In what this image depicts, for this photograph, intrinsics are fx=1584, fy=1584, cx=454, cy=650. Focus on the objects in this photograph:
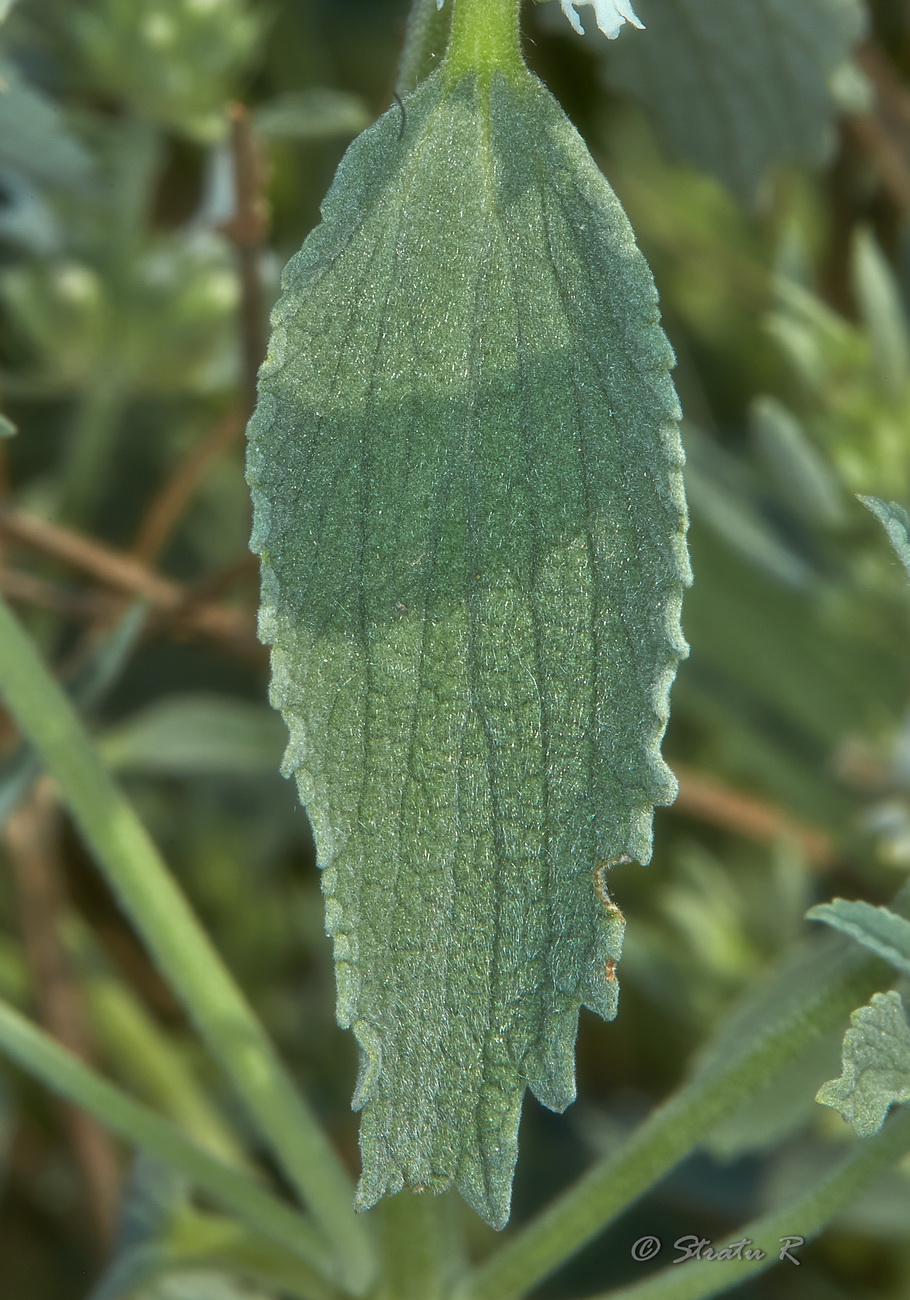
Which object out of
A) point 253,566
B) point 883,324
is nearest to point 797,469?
point 883,324

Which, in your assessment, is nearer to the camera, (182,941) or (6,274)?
(182,941)

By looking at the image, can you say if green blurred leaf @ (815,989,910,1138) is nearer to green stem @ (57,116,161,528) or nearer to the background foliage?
the background foliage

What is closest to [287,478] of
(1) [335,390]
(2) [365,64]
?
(1) [335,390]

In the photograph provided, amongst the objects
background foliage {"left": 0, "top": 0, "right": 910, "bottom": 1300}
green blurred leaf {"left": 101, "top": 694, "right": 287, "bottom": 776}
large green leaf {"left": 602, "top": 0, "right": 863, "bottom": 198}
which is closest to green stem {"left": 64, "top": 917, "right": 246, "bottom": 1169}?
background foliage {"left": 0, "top": 0, "right": 910, "bottom": 1300}

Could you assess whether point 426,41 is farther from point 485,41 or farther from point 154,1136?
point 154,1136

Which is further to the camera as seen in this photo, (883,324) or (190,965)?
(883,324)

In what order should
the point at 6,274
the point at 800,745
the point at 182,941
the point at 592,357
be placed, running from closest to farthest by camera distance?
1. the point at 592,357
2. the point at 182,941
3. the point at 6,274
4. the point at 800,745

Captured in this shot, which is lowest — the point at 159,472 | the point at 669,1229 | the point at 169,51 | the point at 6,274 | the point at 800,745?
the point at 669,1229

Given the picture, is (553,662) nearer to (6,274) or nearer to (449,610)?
(449,610)
